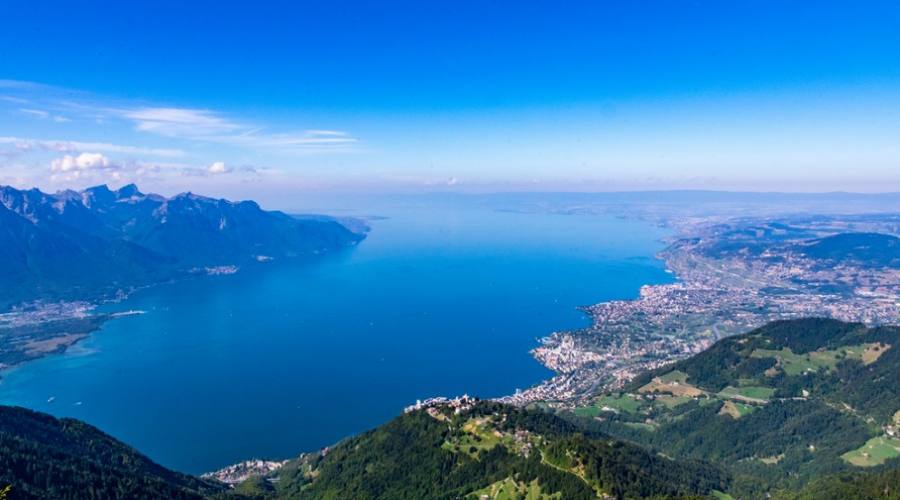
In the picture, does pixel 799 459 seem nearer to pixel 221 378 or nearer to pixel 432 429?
pixel 432 429

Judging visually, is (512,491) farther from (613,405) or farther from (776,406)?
(776,406)

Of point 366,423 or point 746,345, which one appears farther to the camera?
point 746,345

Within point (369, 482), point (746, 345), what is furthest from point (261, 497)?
point (746, 345)

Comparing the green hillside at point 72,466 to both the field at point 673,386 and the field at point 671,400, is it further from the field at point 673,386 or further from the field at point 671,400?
the field at point 673,386

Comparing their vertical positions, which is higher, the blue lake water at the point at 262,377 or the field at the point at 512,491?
the field at the point at 512,491

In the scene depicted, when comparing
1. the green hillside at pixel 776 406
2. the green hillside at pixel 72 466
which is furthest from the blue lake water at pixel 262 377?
the green hillside at pixel 776 406

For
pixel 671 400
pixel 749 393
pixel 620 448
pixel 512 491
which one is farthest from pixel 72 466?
pixel 749 393

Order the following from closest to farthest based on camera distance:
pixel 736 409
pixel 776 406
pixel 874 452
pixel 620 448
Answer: pixel 620 448
pixel 874 452
pixel 776 406
pixel 736 409
